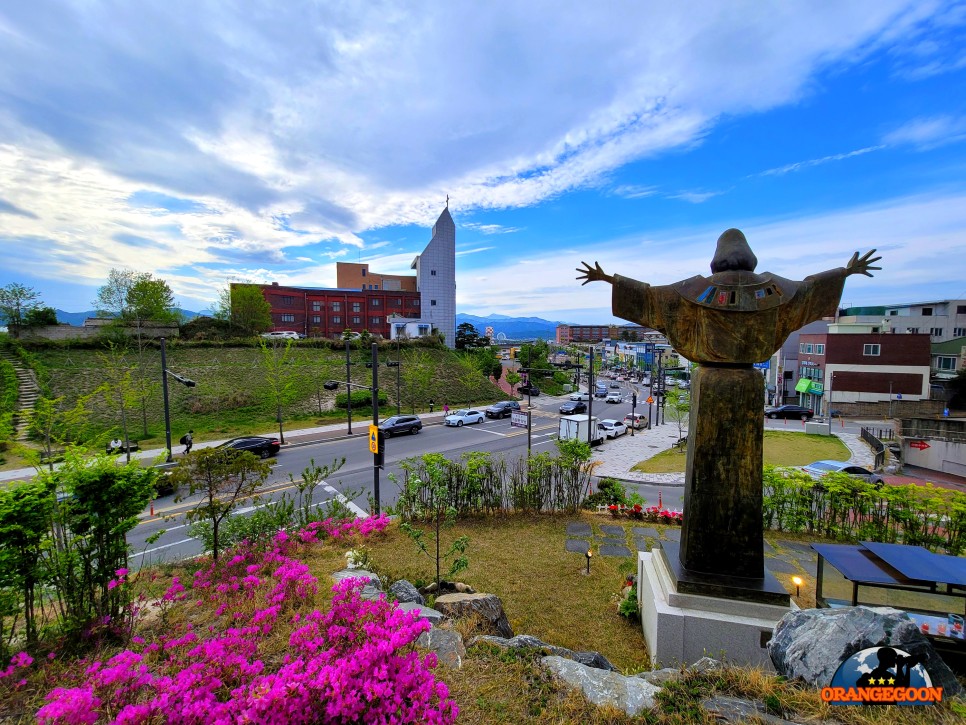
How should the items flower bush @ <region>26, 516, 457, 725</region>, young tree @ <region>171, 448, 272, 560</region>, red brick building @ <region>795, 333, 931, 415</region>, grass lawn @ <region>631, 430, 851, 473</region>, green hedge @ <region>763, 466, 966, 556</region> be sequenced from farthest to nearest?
1. red brick building @ <region>795, 333, 931, 415</region>
2. grass lawn @ <region>631, 430, 851, 473</region>
3. green hedge @ <region>763, 466, 966, 556</region>
4. young tree @ <region>171, 448, 272, 560</region>
5. flower bush @ <region>26, 516, 457, 725</region>

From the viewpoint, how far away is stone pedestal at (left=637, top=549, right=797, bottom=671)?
5359 mm

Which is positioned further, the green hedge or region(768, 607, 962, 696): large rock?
the green hedge

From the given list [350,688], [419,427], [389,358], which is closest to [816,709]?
[350,688]

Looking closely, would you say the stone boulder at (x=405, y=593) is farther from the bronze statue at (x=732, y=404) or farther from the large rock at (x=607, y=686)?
the bronze statue at (x=732, y=404)

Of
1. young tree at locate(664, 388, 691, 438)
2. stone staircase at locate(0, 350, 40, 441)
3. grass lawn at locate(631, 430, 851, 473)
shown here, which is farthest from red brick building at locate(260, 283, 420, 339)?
grass lawn at locate(631, 430, 851, 473)

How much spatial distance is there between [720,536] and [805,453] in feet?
70.3

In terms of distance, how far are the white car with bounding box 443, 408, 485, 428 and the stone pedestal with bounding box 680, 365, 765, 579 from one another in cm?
2462

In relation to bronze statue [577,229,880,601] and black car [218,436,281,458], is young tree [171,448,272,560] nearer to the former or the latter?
bronze statue [577,229,880,601]

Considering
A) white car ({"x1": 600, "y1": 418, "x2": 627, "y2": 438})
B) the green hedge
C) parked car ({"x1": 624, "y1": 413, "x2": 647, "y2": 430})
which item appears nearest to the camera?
the green hedge

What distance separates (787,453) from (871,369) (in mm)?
24908

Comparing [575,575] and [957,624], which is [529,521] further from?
[957,624]

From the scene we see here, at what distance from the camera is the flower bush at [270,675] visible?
2.76 m

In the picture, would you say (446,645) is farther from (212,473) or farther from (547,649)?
(212,473)

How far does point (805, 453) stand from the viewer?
22.0 meters
